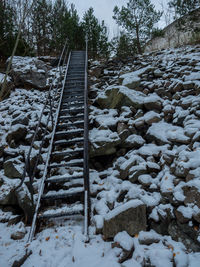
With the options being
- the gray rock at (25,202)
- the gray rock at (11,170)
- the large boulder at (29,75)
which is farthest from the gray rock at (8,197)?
the large boulder at (29,75)

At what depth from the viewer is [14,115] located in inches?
238

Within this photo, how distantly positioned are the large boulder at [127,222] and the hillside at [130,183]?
0.01 metres

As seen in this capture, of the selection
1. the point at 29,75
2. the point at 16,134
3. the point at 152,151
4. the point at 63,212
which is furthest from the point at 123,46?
the point at 63,212

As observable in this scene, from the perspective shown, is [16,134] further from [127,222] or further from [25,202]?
[127,222]

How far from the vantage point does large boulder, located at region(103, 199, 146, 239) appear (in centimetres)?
286

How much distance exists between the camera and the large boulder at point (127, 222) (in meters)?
2.86

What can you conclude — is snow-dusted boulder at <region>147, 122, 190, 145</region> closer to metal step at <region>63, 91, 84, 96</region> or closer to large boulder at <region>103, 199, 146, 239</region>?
large boulder at <region>103, 199, 146, 239</region>

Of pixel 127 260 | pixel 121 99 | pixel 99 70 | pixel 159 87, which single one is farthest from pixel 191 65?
pixel 127 260

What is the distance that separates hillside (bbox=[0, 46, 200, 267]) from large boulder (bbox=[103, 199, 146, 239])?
1 centimetres

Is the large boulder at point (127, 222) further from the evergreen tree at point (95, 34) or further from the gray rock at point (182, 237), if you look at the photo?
the evergreen tree at point (95, 34)

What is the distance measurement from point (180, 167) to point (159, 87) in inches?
140

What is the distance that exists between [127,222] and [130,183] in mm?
892

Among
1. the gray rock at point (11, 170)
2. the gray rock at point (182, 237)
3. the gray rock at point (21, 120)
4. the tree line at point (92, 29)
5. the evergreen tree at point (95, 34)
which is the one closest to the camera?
the gray rock at point (182, 237)

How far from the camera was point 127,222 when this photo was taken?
2873 millimetres
